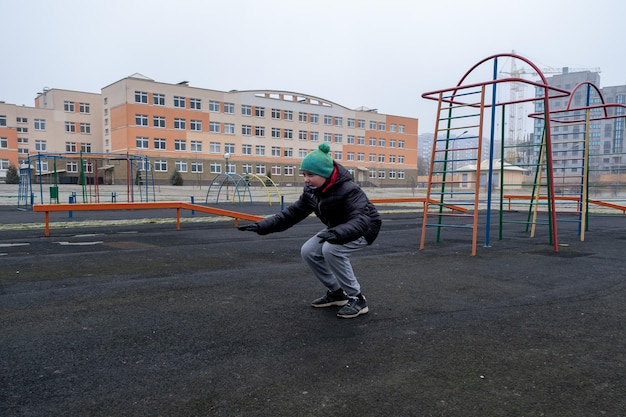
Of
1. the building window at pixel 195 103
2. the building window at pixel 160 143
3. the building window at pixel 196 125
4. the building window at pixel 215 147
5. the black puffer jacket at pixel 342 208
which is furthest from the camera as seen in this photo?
the building window at pixel 215 147

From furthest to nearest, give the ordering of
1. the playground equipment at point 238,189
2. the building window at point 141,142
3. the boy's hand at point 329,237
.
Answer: the building window at point 141,142 < the playground equipment at point 238,189 < the boy's hand at point 329,237

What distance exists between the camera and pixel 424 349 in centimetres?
346

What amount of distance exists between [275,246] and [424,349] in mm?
5945

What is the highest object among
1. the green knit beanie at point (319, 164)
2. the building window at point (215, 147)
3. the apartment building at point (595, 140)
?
the building window at point (215, 147)

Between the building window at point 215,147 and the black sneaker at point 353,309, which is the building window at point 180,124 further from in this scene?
the black sneaker at point 353,309

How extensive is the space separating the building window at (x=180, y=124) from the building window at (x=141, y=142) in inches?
161

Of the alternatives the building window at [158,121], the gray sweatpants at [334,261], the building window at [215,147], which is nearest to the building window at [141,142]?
the building window at [158,121]

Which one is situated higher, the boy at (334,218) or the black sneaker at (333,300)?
the boy at (334,218)

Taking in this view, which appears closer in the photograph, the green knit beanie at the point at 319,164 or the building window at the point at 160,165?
the green knit beanie at the point at 319,164

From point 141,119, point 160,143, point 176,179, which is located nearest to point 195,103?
point 160,143

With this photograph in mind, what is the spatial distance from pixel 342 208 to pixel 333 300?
1037 millimetres

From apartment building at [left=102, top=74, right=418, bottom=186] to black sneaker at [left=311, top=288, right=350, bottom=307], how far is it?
155 ft

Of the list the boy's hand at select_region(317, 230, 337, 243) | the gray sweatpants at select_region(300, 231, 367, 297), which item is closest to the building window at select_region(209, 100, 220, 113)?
the gray sweatpants at select_region(300, 231, 367, 297)

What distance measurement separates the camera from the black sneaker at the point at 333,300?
467 centimetres
